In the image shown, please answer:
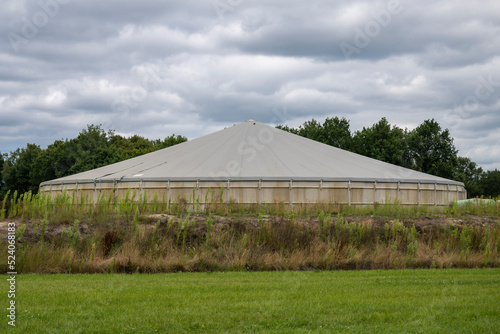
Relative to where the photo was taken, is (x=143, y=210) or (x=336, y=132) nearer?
(x=143, y=210)

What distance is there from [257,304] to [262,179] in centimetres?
1898

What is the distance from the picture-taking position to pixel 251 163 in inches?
1176

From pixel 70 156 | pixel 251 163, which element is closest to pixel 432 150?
pixel 251 163

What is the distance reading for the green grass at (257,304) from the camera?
716cm

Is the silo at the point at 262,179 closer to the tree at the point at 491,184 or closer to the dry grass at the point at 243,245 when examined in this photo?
the dry grass at the point at 243,245

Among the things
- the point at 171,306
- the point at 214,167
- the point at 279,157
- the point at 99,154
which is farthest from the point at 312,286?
the point at 99,154

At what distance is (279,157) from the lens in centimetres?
3180

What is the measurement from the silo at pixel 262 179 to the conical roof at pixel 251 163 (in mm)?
50

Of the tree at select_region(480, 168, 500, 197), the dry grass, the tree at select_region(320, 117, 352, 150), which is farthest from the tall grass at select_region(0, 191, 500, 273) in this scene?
the tree at select_region(480, 168, 500, 197)

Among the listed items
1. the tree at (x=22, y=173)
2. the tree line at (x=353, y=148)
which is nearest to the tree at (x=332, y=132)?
the tree line at (x=353, y=148)

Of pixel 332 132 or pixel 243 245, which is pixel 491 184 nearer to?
pixel 332 132

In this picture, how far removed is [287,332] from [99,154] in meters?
50.7

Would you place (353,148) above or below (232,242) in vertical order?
above

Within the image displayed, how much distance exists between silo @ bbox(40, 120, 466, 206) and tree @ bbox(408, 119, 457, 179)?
22.8 meters
